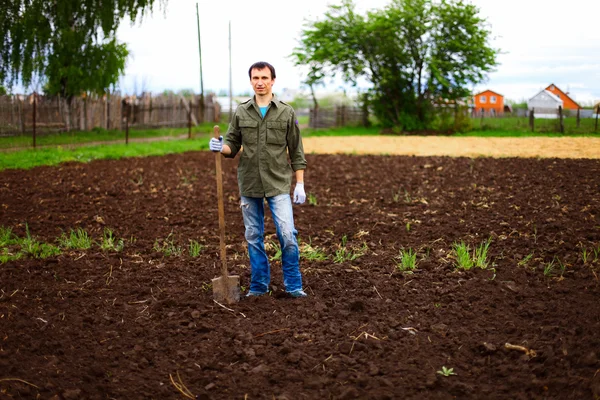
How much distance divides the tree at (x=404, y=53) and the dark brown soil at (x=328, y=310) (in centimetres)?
2068

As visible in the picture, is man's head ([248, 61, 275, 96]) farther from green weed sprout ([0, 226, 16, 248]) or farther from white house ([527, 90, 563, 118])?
white house ([527, 90, 563, 118])

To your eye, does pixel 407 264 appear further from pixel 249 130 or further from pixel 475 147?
pixel 475 147

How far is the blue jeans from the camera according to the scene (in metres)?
4.76

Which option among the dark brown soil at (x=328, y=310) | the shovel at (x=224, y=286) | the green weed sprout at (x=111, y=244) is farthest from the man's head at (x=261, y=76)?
the green weed sprout at (x=111, y=244)

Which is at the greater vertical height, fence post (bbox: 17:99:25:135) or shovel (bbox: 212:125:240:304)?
fence post (bbox: 17:99:25:135)

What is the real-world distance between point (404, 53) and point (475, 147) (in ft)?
37.9

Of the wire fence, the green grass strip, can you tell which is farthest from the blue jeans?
the wire fence

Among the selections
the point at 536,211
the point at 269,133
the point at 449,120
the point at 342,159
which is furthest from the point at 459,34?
the point at 269,133

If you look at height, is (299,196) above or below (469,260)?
above

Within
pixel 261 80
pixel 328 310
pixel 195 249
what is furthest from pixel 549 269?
pixel 195 249

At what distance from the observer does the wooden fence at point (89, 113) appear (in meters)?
Answer: 18.7

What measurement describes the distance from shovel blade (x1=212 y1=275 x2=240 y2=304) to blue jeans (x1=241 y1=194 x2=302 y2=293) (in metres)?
0.23

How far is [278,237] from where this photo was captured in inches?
190

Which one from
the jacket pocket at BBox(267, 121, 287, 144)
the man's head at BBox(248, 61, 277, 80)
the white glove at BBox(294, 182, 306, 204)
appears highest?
the man's head at BBox(248, 61, 277, 80)
